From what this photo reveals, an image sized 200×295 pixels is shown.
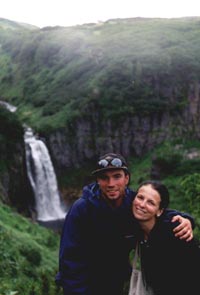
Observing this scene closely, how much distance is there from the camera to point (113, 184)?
224 inches

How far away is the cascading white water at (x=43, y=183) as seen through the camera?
57.9 meters

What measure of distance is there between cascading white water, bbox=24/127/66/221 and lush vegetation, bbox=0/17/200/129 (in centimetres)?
1105

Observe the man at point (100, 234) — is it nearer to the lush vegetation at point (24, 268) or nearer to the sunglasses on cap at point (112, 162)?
the sunglasses on cap at point (112, 162)

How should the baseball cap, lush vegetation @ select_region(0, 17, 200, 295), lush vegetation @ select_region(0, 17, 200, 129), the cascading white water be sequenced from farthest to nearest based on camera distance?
lush vegetation @ select_region(0, 17, 200, 129) < lush vegetation @ select_region(0, 17, 200, 295) < the cascading white water < the baseball cap

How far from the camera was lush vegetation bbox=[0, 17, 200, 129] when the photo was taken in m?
79.1

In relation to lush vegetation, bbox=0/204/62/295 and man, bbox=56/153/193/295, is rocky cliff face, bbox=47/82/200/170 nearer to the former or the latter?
lush vegetation, bbox=0/204/62/295

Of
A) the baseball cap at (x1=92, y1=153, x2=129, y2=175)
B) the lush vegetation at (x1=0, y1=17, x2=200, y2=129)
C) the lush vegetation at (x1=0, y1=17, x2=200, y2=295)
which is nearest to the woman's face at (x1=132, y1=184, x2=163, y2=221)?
the baseball cap at (x1=92, y1=153, x2=129, y2=175)

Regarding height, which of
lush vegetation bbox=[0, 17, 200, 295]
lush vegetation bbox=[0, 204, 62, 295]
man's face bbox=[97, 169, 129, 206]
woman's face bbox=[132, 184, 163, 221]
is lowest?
lush vegetation bbox=[0, 204, 62, 295]

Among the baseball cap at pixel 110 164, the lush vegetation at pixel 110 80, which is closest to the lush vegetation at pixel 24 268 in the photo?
the baseball cap at pixel 110 164

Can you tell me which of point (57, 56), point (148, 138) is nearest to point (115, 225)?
point (148, 138)

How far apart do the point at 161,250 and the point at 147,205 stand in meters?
0.58

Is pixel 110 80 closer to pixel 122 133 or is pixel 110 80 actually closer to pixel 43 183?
pixel 122 133

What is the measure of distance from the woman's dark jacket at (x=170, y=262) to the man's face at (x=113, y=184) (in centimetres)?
64

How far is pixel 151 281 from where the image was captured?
5551 mm
